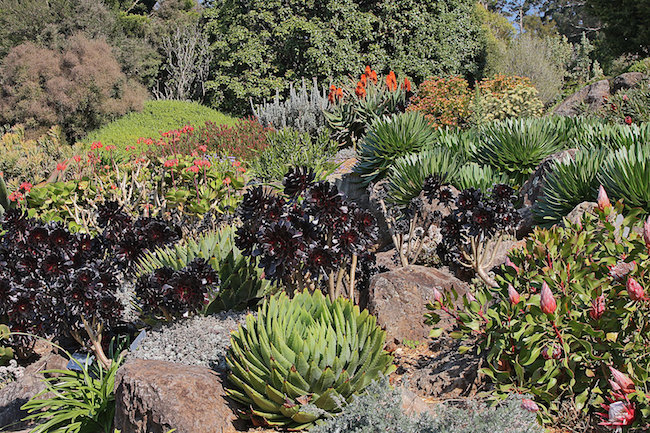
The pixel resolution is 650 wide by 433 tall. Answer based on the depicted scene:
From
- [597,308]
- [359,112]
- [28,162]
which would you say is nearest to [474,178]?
[597,308]

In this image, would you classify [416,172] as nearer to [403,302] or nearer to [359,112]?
[403,302]

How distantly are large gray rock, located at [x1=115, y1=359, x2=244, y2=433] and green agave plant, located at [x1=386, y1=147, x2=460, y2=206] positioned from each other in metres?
3.73

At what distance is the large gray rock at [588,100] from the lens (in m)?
14.0

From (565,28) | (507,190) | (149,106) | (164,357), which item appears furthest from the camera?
(565,28)

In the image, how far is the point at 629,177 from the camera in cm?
450

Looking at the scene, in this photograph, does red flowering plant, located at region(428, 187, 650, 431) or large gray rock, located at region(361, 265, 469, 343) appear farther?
large gray rock, located at region(361, 265, 469, 343)

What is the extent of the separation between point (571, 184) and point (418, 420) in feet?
11.7

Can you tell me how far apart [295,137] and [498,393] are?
29.2ft

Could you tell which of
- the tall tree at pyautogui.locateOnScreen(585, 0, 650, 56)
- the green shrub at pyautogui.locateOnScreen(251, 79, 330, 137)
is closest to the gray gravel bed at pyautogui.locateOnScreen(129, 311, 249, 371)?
the green shrub at pyautogui.locateOnScreen(251, 79, 330, 137)

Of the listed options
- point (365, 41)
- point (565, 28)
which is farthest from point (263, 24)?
point (565, 28)

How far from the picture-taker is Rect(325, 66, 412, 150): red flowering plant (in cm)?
1077

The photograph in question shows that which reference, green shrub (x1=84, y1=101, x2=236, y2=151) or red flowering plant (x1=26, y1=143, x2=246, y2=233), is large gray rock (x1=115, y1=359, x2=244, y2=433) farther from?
green shrub (x1=84, y1=101, x2=236, y2=151)

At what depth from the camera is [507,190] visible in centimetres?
430

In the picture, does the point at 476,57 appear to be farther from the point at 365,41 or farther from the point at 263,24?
the point at 263,24
